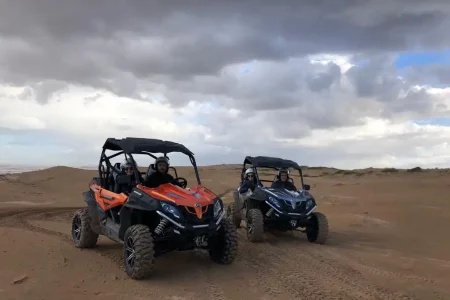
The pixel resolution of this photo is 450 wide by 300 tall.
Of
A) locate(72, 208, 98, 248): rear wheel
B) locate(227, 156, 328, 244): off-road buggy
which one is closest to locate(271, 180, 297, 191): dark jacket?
locate(227, 156, 328, 244): off-road buggy

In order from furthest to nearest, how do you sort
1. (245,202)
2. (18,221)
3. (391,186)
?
(391,186) → (18,221) → (245,202)

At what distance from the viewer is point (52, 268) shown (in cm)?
775

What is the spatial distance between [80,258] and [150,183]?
6.05 feet

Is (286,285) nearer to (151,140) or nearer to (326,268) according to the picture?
(326,268)

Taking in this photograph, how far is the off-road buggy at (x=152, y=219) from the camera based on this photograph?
24.4 feet

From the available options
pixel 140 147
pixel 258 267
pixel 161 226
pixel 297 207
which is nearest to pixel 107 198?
pixel 140 147

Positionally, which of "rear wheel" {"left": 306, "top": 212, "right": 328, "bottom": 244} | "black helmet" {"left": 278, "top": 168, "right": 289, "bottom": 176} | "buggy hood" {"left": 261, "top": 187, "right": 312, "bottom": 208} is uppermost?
"black helmet" {"left": 278, "top": 168, "right": 289, "bottom": 176}

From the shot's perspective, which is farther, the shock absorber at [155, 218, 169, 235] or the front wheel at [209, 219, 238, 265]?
the front wheel at [209, 219, 238, 265]

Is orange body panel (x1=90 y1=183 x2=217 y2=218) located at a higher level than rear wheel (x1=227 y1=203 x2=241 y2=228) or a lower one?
higher

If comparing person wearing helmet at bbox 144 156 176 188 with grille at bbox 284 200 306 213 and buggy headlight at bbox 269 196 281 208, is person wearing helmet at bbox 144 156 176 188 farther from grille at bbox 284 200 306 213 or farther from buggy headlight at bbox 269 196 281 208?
grille at bbox 284 200 306 213

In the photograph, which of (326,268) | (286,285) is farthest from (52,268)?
(326,268)

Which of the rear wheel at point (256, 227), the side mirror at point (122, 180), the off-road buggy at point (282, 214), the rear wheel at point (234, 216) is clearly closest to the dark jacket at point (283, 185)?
the off-road buggy at point (282, 214)

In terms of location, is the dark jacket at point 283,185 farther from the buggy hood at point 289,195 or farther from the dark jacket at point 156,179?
the dark jacket at point 156,179

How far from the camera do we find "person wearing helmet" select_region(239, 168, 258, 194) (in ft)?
41.8
